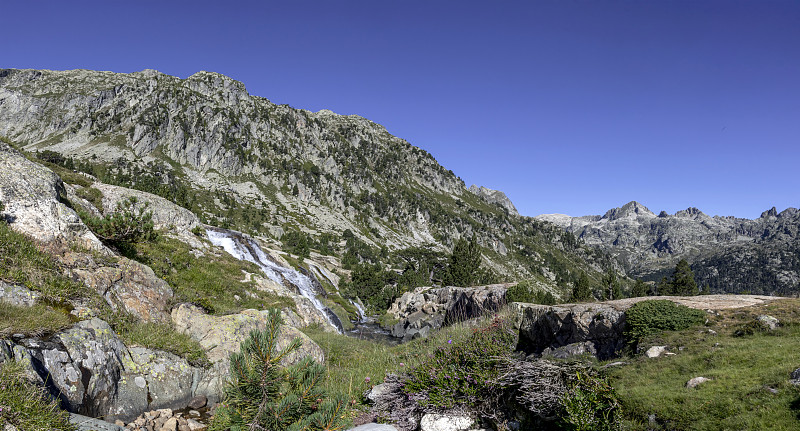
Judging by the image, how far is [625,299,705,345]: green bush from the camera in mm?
10000

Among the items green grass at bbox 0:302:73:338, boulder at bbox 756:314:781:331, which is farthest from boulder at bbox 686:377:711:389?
green grass at bbox 0:302:73:338

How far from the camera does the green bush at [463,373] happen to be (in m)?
6.80

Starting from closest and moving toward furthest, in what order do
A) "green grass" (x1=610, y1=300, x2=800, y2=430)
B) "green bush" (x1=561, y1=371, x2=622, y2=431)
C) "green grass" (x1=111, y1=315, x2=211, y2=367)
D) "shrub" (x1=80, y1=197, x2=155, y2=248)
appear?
"green grass" (x1=610, y1=300, x2=800, y2=430)
"green bush" (x1=561, y1=371, x2=622, y2=431)
"green grass" (x1=111, y1=315, x2=211, y2=367)
"shrub" (x1=80, y1=197, x2=155, y2=248)

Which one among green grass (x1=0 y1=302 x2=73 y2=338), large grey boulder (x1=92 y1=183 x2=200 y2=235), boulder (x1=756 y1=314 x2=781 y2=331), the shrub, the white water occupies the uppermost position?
large grey boulder (x1=92 y1=183 x2=200 y2=235)

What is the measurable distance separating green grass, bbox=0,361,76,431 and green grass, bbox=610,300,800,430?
872cm

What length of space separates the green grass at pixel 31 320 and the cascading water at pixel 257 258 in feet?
92.2

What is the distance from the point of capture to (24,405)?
4.89 metres

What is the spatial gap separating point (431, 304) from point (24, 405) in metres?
52.7

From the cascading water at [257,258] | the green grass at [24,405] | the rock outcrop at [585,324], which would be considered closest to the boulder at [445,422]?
the green grass at [24,405]

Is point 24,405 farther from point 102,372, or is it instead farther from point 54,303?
point 54,303

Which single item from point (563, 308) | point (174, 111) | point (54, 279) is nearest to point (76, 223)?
point (54, 279)

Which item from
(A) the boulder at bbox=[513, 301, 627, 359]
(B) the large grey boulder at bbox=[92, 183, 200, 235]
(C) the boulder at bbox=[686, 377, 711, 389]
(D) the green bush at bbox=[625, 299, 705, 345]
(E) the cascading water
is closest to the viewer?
(C) the boulder at bbox=[686, 377, 711, 389]

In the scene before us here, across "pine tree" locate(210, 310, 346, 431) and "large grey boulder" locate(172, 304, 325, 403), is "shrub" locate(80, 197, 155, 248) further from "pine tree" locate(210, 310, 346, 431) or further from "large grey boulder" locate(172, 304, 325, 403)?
"pine tree" locate(210, 310, 346, 431)

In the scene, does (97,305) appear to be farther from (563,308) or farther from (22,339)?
(563,308)
